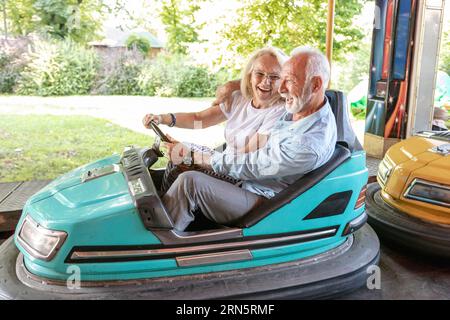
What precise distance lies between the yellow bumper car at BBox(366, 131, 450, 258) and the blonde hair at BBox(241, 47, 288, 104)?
80 cm

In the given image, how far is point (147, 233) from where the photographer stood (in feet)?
4.52

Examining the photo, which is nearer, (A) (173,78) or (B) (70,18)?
(B) (70,18)

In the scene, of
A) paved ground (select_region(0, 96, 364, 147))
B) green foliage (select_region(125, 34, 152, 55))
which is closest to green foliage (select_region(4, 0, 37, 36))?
paved ground (select_region(0, 96, 364, 147))

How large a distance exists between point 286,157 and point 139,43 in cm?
339

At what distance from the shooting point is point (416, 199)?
6.47 ft

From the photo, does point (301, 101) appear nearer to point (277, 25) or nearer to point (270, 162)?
point (270, 162)

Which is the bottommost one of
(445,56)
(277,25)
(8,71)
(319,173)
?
(319,173)

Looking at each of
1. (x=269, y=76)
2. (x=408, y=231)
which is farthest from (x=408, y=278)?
(x=269, y=76)

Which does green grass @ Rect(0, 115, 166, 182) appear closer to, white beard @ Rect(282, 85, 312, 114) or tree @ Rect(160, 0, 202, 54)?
tree @ Rect(160, 0, 202, 54)

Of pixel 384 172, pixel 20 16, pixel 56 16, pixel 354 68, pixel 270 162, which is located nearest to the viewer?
pixel 270 162
